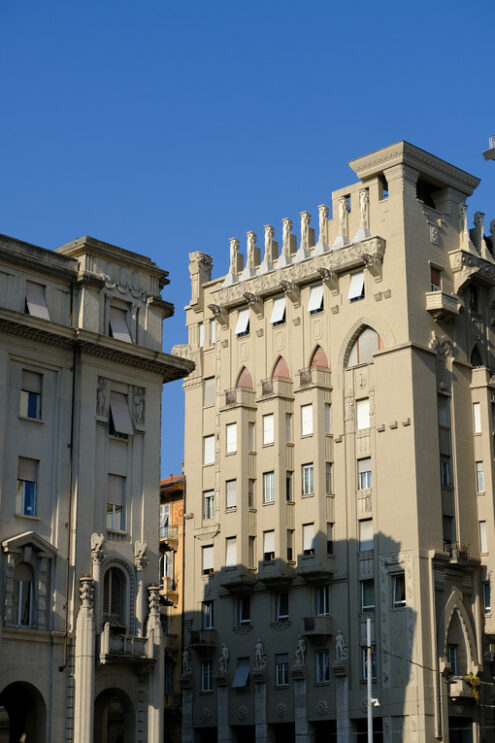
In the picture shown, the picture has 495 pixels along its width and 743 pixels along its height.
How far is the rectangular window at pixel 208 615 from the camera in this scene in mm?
81125

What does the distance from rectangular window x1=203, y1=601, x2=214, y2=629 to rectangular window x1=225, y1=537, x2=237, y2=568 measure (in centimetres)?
355

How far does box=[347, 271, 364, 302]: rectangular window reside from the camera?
77.3 metres

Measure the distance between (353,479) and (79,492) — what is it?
26721mm

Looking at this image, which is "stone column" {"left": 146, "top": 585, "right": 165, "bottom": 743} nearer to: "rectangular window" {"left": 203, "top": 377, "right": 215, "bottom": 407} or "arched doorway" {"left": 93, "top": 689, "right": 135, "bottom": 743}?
"arched doorway" {"left": 93, "top": 689, "right": 135, "bottom": 743}

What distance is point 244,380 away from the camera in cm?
8306

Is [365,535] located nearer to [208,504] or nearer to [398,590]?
[398,590]

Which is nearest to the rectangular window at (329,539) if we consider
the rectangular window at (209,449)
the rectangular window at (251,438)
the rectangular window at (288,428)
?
the rectangular window at (288,428)

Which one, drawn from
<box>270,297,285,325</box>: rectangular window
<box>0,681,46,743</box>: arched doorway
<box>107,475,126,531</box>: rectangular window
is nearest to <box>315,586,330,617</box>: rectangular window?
<box>270,297,285,325</box>: rectangular window

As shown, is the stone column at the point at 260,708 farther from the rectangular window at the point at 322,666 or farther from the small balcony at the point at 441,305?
the small balcony at the point at 441,305

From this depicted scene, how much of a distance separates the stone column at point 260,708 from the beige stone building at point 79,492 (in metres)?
24.0

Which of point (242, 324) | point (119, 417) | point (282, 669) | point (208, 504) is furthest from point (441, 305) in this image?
point (119, 417)

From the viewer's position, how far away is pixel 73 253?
55.1 m

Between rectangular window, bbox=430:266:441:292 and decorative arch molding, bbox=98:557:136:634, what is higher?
rectangular window, bbox=430:266:441:292

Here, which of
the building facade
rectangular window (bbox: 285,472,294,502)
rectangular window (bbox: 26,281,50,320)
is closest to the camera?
rectangular window (bbox: 26,281,50,320)
